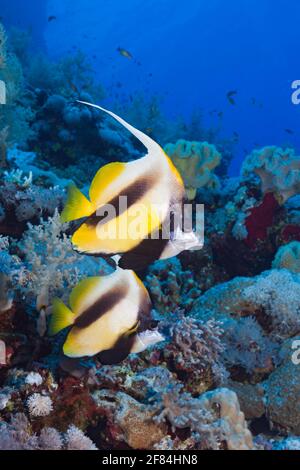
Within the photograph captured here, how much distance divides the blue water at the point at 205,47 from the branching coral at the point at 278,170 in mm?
103486

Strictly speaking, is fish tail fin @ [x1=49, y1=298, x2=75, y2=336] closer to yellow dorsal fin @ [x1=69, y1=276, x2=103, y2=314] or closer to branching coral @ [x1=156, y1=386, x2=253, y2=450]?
yellow dorsal fin @ [x1=69, y1=276, x2=103, y2=314]

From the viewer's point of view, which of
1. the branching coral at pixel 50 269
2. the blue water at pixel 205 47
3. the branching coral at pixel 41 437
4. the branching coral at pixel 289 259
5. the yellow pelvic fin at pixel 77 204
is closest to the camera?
the yellow pelvic fin at pixel 77 204

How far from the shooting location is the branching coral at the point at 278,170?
5.87 meters

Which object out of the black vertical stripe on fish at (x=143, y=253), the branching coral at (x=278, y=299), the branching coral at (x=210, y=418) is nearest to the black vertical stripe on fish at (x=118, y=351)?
the black vertical stripe on fish at (x=143, y=253)

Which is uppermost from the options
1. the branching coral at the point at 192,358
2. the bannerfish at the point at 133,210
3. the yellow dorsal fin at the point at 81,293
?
the bannerfish at the point at 133,210

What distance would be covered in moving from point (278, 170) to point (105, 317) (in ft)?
16.1

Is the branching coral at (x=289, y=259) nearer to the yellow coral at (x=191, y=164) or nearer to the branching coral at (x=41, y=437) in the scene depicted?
the yellow coral at (x=191, y=164)

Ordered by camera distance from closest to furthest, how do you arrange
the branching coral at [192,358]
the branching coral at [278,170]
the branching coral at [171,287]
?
1. the branching coral at [192,358]
2. the branching coral at [171,287]
3. the branching coral at [278,170]

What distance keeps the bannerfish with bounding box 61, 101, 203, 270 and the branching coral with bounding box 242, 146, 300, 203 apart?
16.1 ft

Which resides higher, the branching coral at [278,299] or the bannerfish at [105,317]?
the bannerfish at [105,317]

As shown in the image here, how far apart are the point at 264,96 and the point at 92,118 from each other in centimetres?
13843

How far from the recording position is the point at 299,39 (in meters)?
123

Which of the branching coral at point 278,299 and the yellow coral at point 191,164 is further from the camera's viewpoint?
the yellow coral at point 191,164

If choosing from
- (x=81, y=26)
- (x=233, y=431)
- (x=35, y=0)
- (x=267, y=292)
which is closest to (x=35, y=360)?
(x=233, y=431)
